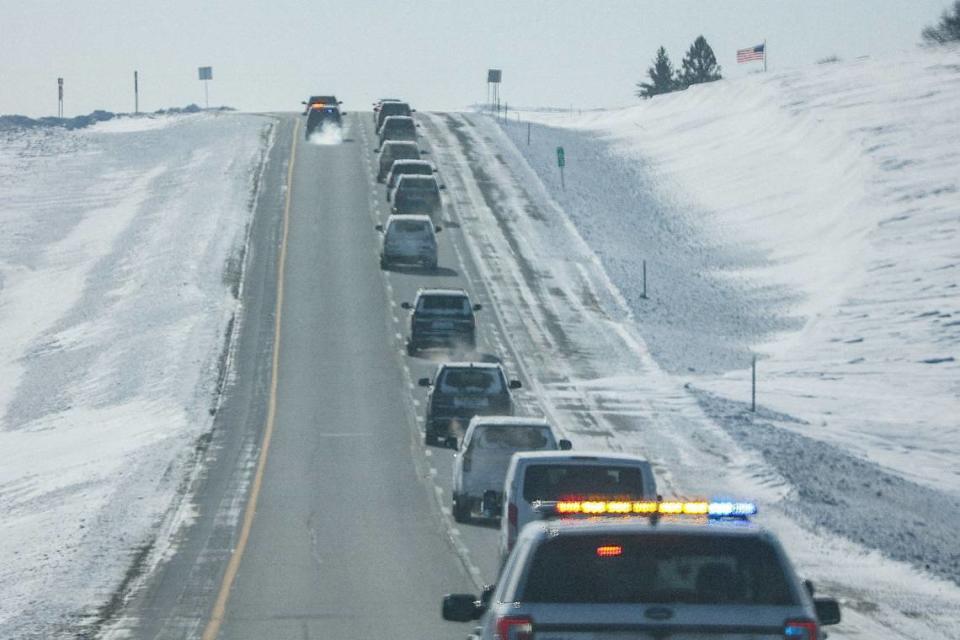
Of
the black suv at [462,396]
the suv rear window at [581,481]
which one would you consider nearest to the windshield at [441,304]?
the black suv at [462,396]

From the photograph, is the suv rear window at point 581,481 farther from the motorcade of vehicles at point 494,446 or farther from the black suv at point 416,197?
the black suv at point 416,197

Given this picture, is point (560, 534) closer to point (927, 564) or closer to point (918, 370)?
point (927, 564)

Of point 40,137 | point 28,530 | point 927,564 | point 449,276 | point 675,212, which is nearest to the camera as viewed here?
point 927,564

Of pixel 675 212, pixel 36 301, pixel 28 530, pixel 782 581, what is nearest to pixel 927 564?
pixel 28 530

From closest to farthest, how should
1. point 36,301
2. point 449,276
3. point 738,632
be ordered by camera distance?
point 738,632, point 449,276, point 36,301

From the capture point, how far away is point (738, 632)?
28.5ft

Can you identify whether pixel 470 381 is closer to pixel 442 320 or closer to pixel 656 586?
pixel 442 320

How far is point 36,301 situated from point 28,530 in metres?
35.9

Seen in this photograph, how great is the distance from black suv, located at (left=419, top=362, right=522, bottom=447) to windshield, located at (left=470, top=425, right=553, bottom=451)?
7.81 metres

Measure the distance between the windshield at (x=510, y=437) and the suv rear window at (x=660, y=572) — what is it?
16.8m

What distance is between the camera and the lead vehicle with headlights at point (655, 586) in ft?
28.5

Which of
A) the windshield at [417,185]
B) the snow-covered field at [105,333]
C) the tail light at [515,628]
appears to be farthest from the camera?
the windshield at [417,185]

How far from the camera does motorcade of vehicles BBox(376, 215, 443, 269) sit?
2265 inches

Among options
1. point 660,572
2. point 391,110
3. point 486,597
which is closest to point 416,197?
point 391,110
